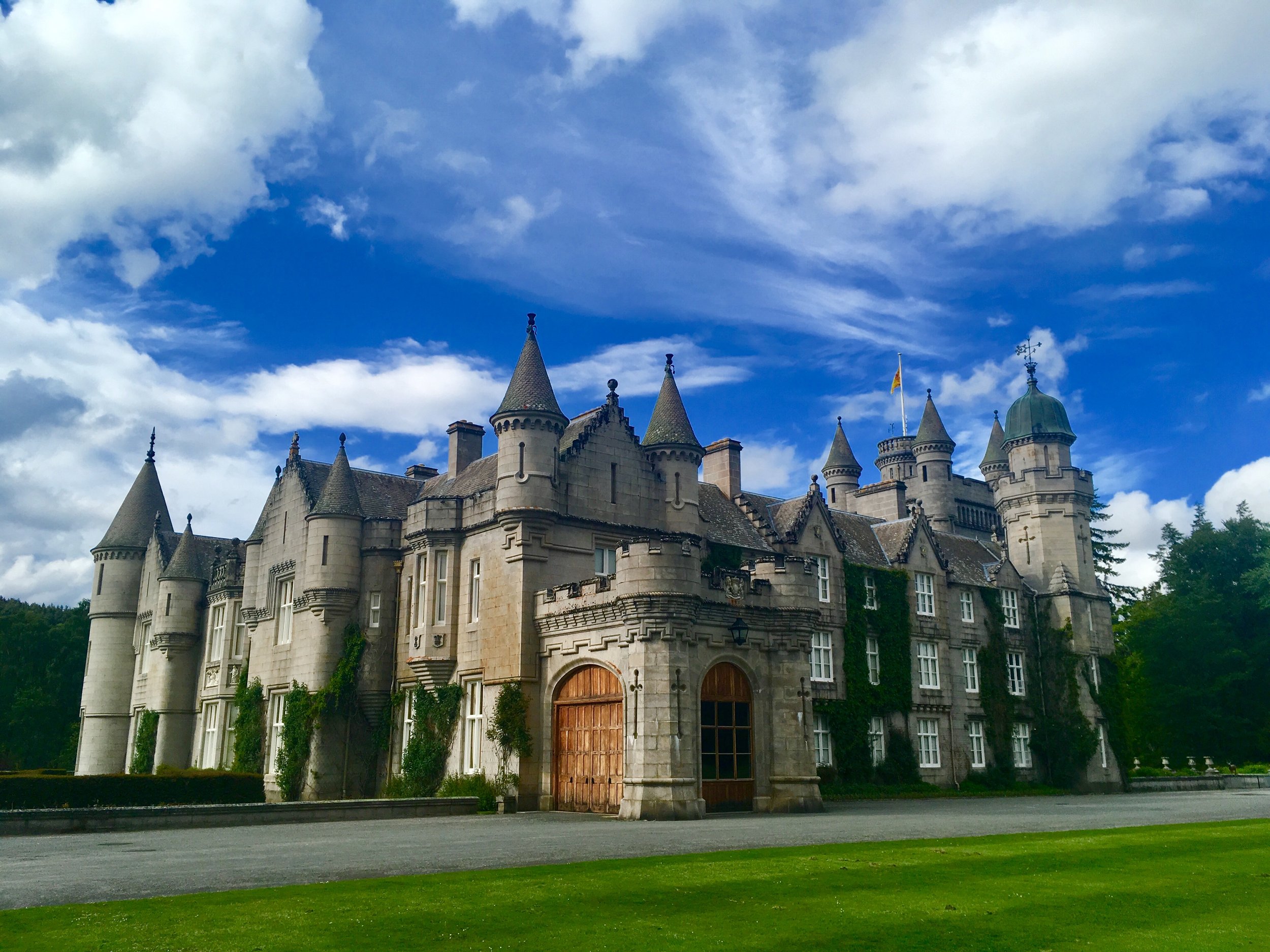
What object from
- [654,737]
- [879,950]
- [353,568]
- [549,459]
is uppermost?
[549,459]

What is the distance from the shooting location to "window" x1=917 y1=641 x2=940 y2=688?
4225cm

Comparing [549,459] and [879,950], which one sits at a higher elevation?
[549,459]

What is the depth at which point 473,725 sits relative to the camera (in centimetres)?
3306

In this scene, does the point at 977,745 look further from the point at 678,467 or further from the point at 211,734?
the point at 211,734

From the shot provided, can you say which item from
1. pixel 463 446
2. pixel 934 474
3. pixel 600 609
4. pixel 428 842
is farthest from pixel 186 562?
pixel 934 474

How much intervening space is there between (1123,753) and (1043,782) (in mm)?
4229

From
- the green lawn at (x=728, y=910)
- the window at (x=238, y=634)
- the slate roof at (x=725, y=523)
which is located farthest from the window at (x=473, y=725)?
the green lawn at (x=728, y=910)

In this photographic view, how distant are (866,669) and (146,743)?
106 feet

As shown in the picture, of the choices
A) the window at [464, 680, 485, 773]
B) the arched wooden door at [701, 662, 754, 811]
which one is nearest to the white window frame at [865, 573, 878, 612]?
the arched wooden door at [701, 662, 754, 811]

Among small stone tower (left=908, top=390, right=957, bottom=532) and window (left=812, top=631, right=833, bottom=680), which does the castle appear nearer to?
window (left=812, top=631, right=833, bottom=680)

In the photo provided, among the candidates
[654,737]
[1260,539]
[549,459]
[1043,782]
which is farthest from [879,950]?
[1260,539]

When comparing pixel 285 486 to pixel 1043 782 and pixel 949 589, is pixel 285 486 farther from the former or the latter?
pixel 1043 782

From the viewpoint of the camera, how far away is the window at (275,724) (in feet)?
126

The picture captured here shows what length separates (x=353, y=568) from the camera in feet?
124
